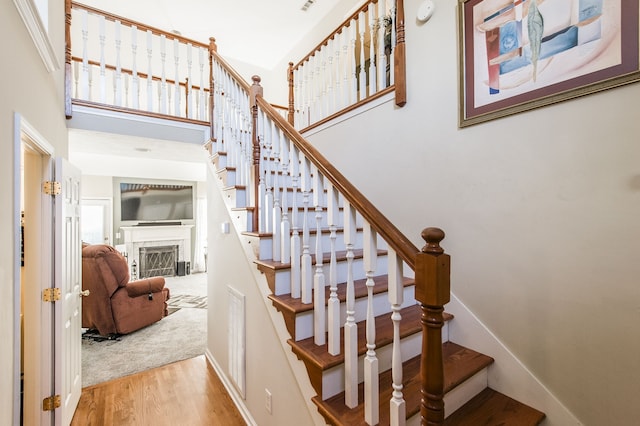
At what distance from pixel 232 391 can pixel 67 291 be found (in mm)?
1458

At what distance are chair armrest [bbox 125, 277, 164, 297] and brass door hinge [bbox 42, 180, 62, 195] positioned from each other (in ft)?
7.31

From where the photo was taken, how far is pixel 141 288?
147 inches

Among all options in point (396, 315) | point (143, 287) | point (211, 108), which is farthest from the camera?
point (143, 287)

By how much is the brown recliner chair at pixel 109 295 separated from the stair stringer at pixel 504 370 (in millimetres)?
3782

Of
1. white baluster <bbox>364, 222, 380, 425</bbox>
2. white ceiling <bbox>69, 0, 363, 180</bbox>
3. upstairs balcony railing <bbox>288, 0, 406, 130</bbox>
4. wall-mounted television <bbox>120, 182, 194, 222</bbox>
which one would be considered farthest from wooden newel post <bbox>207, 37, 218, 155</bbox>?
wall-mounted television <bbox>120, 182, 194, 222</bbox>

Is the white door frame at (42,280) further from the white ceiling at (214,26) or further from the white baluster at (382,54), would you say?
the white baluster at (382,54)

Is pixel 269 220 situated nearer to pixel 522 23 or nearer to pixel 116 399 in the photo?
pixel 522 23

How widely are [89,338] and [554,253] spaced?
4.85m

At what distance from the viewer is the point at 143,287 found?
12.4ft

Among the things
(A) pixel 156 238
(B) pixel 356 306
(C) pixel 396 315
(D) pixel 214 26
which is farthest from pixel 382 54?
(A) pixel 156 238

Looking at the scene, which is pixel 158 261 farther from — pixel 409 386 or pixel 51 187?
pixel 409 386

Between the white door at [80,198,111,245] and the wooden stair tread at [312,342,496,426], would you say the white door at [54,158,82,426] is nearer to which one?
the wooden stair tread at [312,342,496,426]

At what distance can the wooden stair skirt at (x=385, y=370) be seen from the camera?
4.10 feet

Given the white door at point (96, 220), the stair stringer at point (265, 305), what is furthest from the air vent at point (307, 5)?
the white door at point (96, 220)
